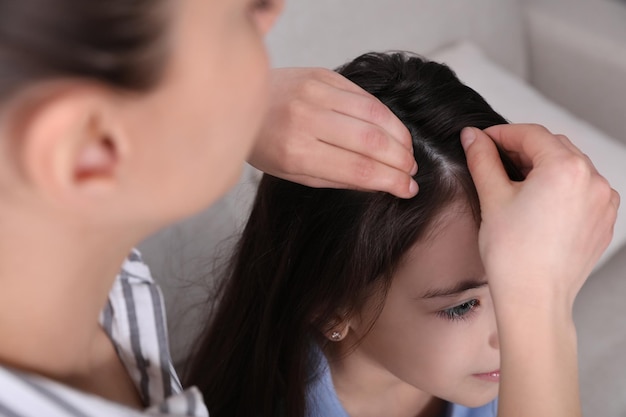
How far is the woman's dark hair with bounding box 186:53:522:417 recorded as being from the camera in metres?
0.85

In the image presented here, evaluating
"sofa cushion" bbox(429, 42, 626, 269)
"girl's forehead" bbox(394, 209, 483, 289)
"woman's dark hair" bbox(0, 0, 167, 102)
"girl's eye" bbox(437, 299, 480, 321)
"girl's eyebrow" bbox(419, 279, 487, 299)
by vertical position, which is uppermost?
"sofa cushion" bbox(429, 42, 626, 269)

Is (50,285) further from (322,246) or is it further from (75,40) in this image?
(322,246)

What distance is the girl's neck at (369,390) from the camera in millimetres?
1033

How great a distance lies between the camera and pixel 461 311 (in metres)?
0.89

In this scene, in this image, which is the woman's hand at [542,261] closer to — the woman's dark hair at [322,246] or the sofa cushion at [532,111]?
the woman's dark hair at [322,246]

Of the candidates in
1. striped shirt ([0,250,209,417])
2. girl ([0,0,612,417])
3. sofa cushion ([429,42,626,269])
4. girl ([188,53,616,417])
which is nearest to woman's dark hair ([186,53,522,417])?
girl ([188,53,616,417])

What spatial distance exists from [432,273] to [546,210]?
20 cm

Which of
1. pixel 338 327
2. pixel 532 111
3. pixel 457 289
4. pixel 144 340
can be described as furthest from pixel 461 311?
pixel 532 111

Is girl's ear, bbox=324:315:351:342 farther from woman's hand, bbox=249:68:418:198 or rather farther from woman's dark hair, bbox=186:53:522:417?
woman's hand, bbox=249:68:418:198

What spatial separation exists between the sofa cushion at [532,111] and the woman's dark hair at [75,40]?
1.25 metres

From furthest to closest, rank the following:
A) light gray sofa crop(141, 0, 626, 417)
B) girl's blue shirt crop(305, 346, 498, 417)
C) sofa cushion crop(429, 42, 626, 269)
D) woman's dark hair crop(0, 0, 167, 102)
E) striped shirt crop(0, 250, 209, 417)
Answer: sofa cushion crop(429, 42, 626, 269) < light gray sofa crop(141, 0, 626, 417) < girl's blue shirt crop(305, 346, 498, 417) < striped shirt crop(0, 250, 209, 417) < woman's dark hair crop(0, 0, 167, 102)

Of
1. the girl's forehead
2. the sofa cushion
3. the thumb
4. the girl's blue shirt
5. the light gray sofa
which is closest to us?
the thumb

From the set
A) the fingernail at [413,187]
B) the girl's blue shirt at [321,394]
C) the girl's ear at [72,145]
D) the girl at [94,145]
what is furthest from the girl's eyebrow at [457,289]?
the girl's ear at [72,145]

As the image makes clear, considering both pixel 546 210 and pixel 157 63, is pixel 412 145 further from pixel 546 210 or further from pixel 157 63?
pixel 157 63
